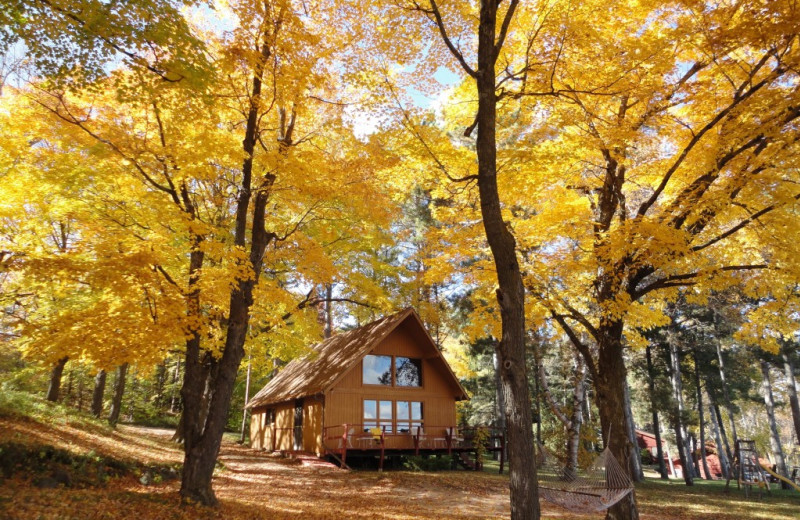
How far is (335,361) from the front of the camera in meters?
18.1

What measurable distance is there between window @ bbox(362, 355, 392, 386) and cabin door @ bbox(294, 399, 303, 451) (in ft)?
11.2

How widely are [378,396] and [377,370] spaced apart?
1.00m

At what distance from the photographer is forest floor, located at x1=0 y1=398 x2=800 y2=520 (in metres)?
6.92

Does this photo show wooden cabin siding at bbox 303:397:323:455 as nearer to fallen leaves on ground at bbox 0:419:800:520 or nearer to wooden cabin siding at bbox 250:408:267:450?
fallen leaves on ground at bbox 0:419:800:520

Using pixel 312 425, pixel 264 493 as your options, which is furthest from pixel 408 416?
pixel 264 493

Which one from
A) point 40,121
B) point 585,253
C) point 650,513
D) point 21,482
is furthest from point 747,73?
point 21,482

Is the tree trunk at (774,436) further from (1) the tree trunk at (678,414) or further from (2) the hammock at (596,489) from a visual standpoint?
(2) the hammock at (596,489)

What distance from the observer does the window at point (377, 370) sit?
1794cm

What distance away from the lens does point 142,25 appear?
5.84 meters

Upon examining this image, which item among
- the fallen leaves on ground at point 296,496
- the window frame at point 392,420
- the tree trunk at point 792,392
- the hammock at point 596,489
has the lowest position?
the fallen leaves on ground at point 296,496

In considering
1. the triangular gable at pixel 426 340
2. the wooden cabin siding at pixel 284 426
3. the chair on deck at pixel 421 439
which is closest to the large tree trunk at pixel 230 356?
the triangular gable at pixel 426 340

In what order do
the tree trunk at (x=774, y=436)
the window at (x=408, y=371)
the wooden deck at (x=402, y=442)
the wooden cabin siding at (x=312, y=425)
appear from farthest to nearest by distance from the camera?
the tree trunk at (x=774, y=436) → the window at (x=408, y=371) → the wooden cabin siding at (x=312, y=425) → the wooden deck at (x=402, y=442)

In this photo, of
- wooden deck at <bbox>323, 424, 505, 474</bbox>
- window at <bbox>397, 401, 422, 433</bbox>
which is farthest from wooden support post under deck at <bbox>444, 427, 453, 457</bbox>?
window at <bbox>397, 401, 422, 433</bbox>

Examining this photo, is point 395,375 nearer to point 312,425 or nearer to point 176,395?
point 312,425
